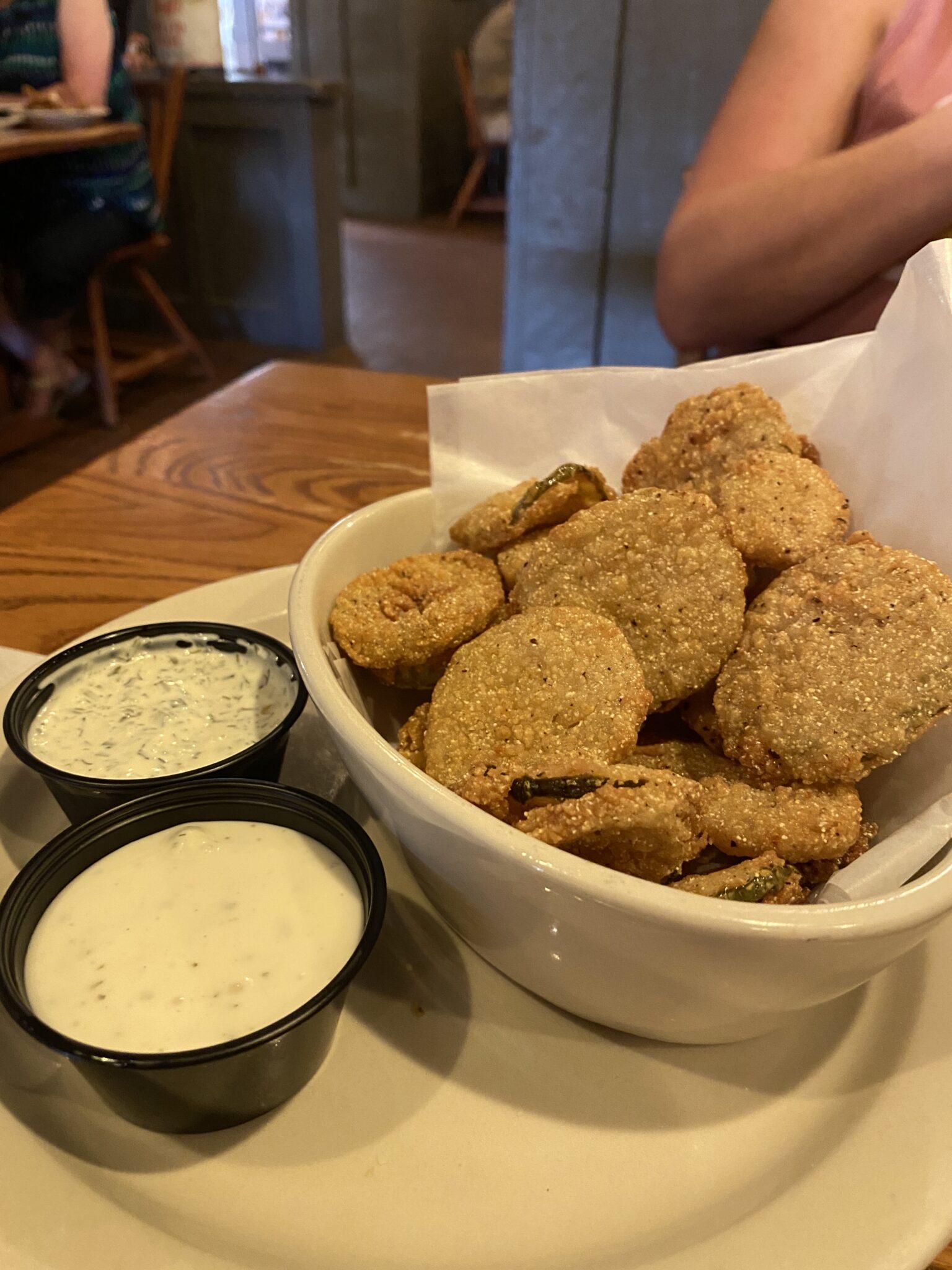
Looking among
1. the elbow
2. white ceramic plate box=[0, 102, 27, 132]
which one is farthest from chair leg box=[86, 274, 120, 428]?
the elbow

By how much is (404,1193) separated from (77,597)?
36.5 inches

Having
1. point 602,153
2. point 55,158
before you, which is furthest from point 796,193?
point 55,158

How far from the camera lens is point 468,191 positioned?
8.55m

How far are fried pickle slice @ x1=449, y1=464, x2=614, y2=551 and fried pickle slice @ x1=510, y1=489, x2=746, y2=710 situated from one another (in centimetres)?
5

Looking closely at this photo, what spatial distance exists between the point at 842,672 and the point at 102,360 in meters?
4.21

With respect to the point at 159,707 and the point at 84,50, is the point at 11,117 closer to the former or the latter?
the point at 84,50

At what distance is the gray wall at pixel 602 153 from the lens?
304cm

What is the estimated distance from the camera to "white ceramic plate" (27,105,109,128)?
3.40 m

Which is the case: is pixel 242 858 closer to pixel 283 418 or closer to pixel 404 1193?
pixel 404 1193

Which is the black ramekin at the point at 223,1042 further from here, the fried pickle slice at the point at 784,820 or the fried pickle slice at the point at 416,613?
the fried pickle slice at the point at 784,820

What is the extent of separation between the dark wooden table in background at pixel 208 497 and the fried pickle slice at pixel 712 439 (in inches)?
24.7

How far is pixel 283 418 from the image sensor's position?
1.82 meters

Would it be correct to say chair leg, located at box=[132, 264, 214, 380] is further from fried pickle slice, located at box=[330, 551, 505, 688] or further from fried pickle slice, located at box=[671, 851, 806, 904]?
fried pickle slice, located at box=[671, 851, 806, 904]

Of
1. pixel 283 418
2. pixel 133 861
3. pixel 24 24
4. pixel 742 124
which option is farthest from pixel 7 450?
pixel 133 861
